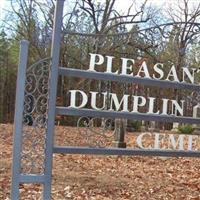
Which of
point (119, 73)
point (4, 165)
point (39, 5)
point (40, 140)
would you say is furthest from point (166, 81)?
point (39, 5)

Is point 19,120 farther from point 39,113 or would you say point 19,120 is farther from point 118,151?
point 118,151

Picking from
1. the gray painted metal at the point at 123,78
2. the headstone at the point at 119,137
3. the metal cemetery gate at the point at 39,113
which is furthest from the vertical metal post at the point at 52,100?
the headstone at the point at 119,137

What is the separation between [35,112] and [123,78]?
1078 mm

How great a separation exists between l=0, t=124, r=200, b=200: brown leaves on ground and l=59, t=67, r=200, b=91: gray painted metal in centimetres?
181

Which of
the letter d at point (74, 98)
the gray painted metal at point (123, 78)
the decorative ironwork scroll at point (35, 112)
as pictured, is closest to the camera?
the decorative ironwork scroll at point (35, 112)

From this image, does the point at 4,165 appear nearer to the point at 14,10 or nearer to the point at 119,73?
the point at 119,73

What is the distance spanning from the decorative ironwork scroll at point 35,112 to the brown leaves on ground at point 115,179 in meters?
1.26

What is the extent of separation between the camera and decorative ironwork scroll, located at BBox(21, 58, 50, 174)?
4.93 metres

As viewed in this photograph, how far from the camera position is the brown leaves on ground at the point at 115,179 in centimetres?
658

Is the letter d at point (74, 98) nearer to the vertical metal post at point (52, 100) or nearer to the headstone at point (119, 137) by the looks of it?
the vertical metal post at point (52, 100)

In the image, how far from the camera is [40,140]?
16.8 ft

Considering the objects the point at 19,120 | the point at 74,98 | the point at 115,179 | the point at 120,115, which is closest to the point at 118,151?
the point at 120,115

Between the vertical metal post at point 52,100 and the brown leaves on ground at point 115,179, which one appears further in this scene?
the brown leaves on ground at point 115,179

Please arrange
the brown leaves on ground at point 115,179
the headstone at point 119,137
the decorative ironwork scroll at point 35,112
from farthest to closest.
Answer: the headstone at point 119,137, the brown leaves on ground at point 115,179, the decorative ironwork scroll at point 35,112
